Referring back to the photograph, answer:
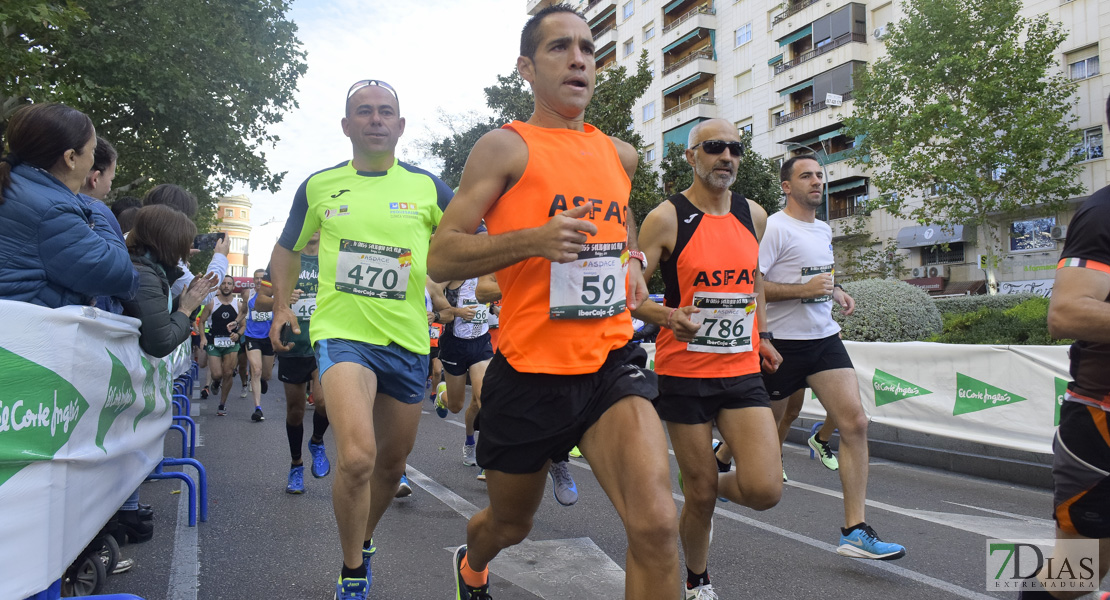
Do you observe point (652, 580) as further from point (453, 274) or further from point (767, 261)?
point (767, 261)

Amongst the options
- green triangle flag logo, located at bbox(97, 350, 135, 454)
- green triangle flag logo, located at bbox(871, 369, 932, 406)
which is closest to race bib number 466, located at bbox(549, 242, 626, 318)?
green triangle flag logo, located at bbox(97, 350, 135, 454)

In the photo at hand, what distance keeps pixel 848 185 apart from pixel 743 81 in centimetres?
981

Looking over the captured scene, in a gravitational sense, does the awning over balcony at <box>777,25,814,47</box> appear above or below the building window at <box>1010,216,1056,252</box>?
above

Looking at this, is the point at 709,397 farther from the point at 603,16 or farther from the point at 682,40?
the point at 603,16

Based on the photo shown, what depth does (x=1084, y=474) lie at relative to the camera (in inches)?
94.2

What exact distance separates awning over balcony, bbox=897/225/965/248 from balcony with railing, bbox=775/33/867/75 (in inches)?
362

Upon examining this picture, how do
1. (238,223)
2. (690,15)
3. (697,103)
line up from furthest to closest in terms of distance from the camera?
(238,223)
(690,15)
(697,103)

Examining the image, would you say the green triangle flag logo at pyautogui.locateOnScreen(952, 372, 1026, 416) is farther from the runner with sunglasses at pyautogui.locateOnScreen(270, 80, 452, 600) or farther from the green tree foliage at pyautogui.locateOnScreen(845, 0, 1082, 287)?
the green tree foliage at pyautogui.locateOnScreen(845, 0, 1082, 287)

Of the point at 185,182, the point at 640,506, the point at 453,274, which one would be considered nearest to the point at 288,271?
the point at 453,274

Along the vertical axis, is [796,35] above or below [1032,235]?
above

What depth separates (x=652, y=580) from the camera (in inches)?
91.7

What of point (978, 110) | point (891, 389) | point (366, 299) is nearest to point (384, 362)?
point (366, 299)

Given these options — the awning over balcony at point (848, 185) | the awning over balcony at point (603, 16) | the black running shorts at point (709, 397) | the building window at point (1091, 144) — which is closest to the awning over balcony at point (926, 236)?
the awning over balcony at point (848, 185)

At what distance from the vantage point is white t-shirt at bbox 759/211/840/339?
4.85 meters
